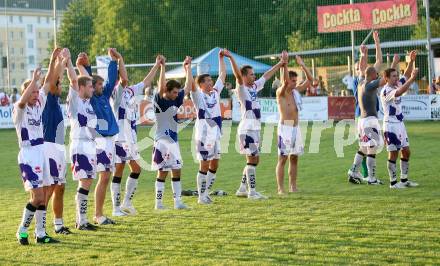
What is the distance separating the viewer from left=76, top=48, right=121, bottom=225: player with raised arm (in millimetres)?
11172

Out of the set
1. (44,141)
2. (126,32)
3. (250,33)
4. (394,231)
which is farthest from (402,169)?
(126,32)

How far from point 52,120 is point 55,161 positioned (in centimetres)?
59

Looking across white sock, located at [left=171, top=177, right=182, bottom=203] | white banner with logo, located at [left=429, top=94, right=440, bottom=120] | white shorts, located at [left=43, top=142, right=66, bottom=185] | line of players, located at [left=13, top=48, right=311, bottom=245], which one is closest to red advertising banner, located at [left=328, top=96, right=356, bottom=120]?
white banner with logo, located at [left=429, top=94, right=440, bottom=120]

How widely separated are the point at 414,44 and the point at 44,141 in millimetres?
35635

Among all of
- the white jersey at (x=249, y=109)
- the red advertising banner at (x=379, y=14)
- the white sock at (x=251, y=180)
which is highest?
the red advertising banner at (x=379, y=14)

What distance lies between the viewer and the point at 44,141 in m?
10.5

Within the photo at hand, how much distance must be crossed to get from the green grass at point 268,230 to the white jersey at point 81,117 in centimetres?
137

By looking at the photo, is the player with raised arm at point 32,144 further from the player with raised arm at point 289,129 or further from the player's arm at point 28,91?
the player with raised arm at point 289,129

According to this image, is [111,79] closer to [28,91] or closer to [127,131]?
[127,131]

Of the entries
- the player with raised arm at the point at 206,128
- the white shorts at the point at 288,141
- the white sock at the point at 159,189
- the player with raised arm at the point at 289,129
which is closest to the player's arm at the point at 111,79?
the white sock at the point at 159,189

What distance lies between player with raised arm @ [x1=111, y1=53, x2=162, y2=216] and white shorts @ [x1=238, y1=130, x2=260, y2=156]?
2.10 metres

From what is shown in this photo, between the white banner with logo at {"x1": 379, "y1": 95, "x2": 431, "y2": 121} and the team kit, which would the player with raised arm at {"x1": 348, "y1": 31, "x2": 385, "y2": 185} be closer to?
the team kit

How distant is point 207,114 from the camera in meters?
13.6

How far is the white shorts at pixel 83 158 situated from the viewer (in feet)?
35.5
